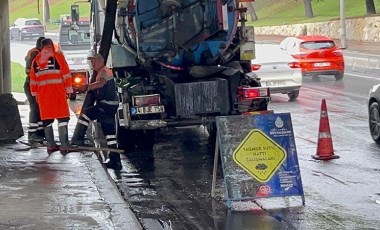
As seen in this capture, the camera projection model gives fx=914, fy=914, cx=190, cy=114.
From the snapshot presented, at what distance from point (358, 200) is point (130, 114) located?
4804 millimetres

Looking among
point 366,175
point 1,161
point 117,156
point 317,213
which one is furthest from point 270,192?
point 1,161

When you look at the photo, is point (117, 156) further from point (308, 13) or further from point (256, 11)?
point (256, 11)

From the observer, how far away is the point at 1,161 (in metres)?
13.7

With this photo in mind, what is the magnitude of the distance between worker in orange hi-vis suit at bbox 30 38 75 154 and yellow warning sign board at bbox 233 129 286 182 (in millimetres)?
4580

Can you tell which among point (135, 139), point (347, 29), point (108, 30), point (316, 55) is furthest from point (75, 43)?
point (347, 29)

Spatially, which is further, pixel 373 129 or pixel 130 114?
pixel 373 129

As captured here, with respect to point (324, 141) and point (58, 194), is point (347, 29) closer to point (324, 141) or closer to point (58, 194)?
point (324, 141)

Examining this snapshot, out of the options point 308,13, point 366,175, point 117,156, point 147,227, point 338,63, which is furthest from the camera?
point 308,13

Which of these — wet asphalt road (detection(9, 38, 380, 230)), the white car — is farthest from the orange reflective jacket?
the white car

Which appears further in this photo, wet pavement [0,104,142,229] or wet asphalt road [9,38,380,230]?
wet asphalt road [9,38,380,230]

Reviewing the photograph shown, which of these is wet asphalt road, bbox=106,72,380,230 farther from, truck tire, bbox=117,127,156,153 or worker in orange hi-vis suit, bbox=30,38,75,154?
worker in orange hi-vis suit, bbox=30,38,75,154

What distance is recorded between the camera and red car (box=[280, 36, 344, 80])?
31406 mm

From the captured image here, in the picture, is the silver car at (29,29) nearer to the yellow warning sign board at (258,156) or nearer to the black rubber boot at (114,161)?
the black rubber boot at (114,161)

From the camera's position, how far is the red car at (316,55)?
31.4m
